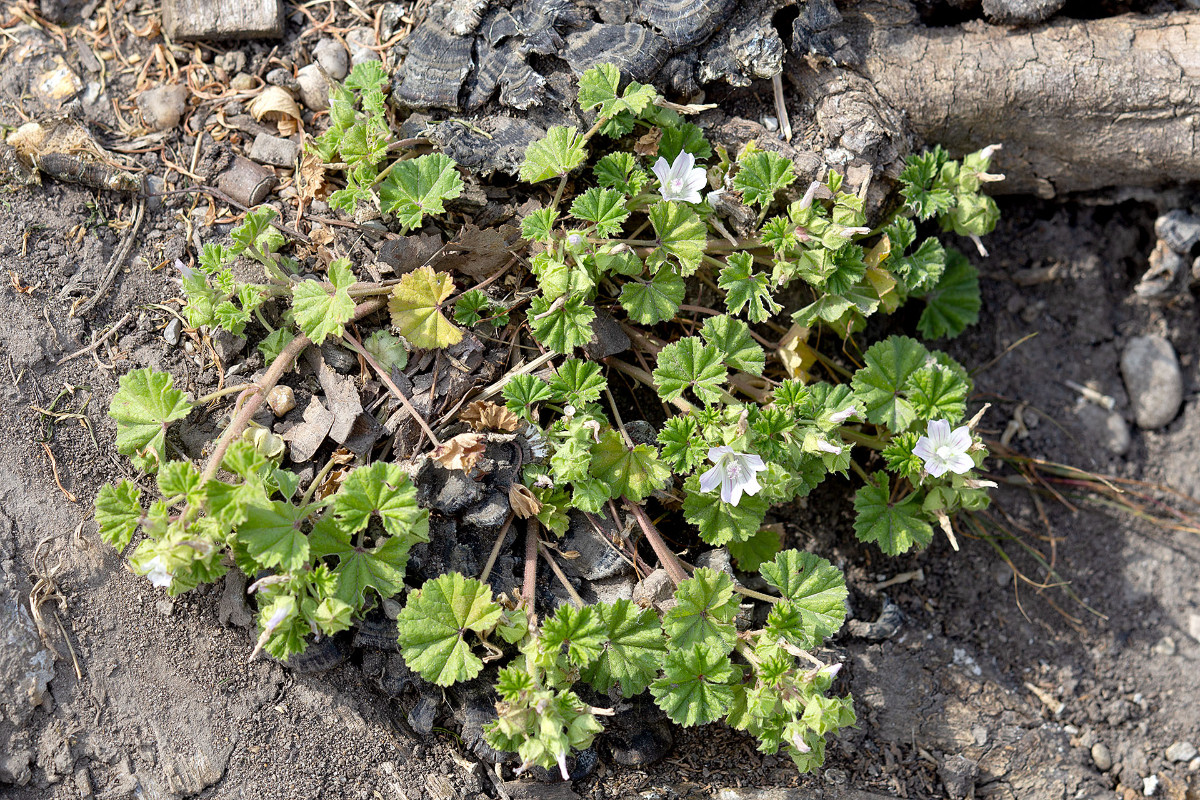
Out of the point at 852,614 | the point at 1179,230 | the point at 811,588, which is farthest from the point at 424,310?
the point at 1179,230

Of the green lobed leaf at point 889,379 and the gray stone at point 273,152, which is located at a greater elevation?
the gray stone at point 273,152

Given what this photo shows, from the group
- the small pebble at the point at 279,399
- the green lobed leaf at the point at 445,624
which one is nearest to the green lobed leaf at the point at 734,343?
the green lobed leaf at the point at 445,624

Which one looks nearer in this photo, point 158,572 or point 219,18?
point 158,572

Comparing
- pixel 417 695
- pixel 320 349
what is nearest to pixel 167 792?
pixel 417 695

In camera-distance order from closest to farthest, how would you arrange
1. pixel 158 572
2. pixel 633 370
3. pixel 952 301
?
pixel 158 572
pixel 633 370
pixel 952 301

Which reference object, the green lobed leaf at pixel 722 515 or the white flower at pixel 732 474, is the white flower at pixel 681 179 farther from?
the green lobed leaf at pixel 722 515

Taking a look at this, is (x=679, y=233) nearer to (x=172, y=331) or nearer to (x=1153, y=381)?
(x=172, y=331)
